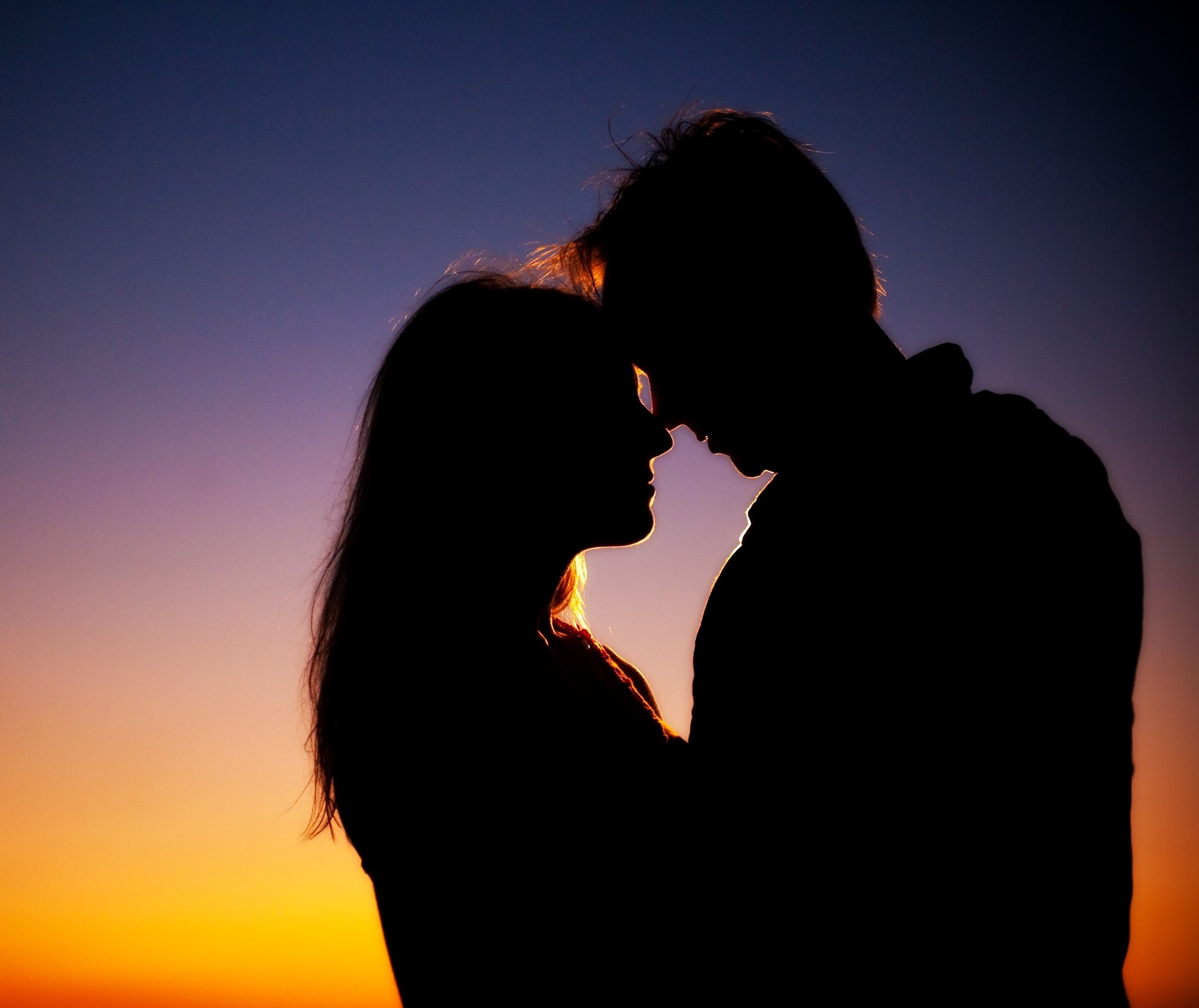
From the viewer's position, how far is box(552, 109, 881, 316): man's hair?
2520mm

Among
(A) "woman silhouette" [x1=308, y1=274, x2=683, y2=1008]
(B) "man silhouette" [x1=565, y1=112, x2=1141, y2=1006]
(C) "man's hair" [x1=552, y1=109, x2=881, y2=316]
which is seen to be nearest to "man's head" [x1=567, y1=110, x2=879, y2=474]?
(C) "man's hair" [x1=552, y1=109, x2=881, y2=316]

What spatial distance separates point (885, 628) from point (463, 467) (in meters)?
1.21

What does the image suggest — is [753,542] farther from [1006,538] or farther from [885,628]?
[1006,538]

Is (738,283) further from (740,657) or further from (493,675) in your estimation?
(493,675)

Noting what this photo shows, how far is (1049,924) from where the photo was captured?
1425mm

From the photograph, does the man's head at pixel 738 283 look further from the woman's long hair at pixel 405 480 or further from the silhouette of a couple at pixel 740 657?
the woman's long hair at pixel 405 480

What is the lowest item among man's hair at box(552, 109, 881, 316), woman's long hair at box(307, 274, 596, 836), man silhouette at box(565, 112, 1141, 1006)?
man silhouette at box(565, 112, 1141, 1006)

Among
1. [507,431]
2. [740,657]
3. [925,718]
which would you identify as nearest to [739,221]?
[507,431]

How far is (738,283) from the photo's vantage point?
8.23 feet

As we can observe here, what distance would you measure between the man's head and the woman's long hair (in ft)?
0.87

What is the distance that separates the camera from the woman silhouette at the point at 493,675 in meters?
1.84

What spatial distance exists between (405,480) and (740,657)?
1053mm

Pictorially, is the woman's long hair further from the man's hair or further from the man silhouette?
the man silhouette

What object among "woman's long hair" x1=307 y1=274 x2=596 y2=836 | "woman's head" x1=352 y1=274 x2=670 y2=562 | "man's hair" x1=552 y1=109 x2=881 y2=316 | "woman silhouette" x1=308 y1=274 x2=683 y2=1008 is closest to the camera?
"woman silhouette" x1=308 y1=274 x2=683 y2=1008
